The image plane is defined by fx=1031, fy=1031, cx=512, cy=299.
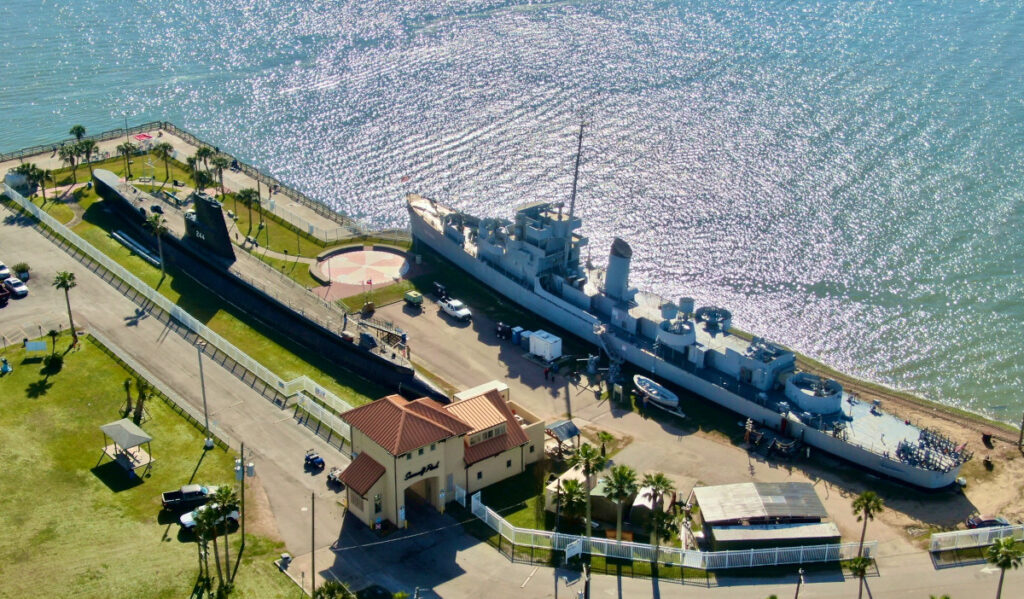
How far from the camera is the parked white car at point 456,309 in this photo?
3989 inches

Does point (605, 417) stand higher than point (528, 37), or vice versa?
point (528, 37)

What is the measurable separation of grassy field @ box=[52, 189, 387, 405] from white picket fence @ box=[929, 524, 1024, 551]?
45.5 metres

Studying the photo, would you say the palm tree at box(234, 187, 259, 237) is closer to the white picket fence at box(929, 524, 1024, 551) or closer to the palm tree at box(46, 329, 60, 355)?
the palm tree at box(46, 329, 60, 355)

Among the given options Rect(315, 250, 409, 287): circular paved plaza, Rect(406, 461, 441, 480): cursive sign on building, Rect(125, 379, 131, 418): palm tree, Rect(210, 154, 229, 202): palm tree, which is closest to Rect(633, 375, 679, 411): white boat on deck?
Rect(406, 461, 441, 480): cursive sign on building

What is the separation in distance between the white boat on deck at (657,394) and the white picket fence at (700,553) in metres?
20.1

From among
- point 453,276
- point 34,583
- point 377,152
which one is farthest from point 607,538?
point 377,152

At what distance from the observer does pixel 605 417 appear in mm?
86250

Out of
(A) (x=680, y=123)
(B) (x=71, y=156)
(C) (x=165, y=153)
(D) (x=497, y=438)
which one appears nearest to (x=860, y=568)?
(D) (x=497, y=438)

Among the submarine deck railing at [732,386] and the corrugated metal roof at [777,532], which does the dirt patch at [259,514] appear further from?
the submarine deck railing at [732,386]

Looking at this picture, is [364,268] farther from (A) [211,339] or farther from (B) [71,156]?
(B) [71,156]

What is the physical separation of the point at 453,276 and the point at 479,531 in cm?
4360

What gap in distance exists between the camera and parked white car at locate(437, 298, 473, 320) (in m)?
101

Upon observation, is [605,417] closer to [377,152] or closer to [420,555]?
[420,555]

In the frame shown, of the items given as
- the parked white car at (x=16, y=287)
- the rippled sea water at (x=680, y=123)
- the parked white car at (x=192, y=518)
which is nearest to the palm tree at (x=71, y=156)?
the rippled sea water at (x=680, y=123)
